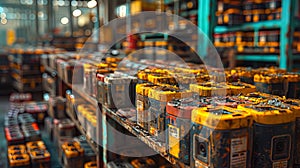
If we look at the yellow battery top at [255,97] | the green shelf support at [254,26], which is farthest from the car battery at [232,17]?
the yellow battery top at [255,97]

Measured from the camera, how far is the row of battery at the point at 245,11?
5.71 metres

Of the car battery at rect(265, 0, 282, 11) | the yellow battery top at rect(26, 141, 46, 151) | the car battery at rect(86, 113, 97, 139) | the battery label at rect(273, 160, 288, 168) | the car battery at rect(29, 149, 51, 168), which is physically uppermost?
the car battery at rect(265, 0, 282, 11)

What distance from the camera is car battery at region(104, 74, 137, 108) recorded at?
238cm

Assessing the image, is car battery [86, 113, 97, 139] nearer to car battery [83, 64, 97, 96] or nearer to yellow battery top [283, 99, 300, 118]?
car battery [83, 64, 97, 96]

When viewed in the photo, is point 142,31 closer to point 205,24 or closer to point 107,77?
point 205,24

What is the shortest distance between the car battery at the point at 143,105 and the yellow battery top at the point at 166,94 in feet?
0.23

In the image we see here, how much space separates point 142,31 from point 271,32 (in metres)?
3.42

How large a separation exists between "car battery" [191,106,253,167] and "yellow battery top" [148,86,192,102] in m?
0.34

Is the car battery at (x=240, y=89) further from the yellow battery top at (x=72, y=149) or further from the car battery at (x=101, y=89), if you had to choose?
the yellow battery top at (x=72, y=149)

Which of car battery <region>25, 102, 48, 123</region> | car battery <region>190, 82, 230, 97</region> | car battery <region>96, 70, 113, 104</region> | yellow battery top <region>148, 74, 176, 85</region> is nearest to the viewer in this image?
car battery <region>190, 82, 230, 97</region>

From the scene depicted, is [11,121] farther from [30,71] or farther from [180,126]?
[180,126]

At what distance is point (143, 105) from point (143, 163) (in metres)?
1.06

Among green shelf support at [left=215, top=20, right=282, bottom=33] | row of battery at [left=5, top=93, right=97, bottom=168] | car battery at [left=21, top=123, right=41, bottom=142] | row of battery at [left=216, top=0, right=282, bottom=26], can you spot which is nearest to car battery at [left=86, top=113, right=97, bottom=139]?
row of battery at [left=5, top=93, right=97, bottom=168]

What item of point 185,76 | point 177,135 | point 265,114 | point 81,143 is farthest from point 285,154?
point 81,143
